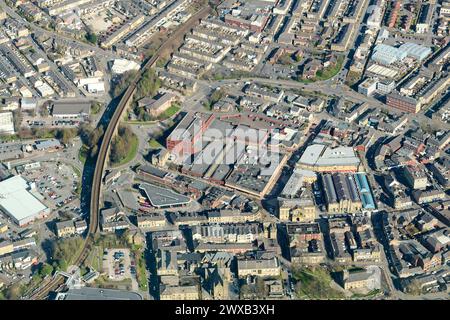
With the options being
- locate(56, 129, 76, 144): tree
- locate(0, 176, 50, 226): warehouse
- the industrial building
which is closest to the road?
locate(56, 129, 76, 144): tree

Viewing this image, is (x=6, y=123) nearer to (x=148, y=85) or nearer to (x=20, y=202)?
(x=20, y=202)

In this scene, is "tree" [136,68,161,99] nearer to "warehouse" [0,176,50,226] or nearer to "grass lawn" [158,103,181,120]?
"grass lawn" [158,103,181,120]

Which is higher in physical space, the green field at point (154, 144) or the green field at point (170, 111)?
the green field at point (154, 144)

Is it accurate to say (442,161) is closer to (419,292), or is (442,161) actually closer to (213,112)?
(419,292)

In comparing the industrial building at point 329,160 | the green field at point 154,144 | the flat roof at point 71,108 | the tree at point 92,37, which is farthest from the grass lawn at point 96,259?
the tree at point 92,37

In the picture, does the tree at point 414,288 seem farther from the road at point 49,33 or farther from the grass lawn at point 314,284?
the road at point 49,33
